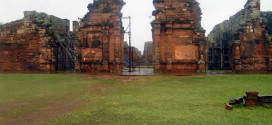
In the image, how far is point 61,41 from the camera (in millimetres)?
21078

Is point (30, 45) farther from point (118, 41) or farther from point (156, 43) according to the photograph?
point (156, 43)

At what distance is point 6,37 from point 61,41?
4758mm

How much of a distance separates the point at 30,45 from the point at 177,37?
12.2 meters

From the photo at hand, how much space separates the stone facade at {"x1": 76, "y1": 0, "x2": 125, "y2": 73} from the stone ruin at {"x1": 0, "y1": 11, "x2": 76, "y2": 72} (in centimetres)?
260

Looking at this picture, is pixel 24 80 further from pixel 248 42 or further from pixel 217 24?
pixel 217 24

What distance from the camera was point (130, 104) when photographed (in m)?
7.30

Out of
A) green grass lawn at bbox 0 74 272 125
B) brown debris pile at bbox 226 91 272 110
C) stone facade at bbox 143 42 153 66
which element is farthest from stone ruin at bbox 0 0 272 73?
stone facade at bbox 143 42 153 66

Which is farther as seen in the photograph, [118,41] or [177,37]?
[118,41]

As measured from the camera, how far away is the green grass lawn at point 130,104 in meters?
5.52

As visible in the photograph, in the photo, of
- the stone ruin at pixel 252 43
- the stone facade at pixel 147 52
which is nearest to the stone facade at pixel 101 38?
the stone ruin at pixel 252 43

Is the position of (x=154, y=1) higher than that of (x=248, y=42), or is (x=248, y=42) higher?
(x=154, y=1)

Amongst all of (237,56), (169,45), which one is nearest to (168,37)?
(169,45)

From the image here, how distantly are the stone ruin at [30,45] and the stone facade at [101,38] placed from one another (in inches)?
102

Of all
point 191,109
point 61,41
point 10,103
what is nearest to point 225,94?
point 191,109
